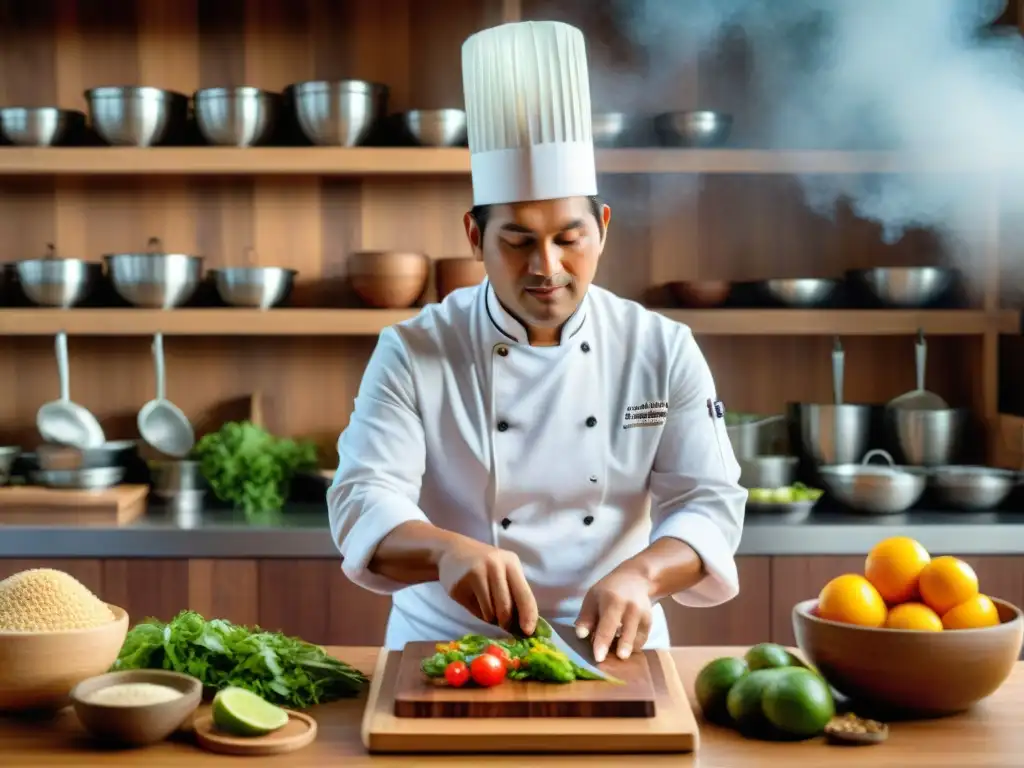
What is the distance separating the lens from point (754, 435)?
342cm

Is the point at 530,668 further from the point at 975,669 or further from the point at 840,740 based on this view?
the point at 975,669

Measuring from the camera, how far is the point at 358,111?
3.39 metres

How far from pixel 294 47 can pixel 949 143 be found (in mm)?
1927

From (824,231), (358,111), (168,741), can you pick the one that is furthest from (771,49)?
(168,741)

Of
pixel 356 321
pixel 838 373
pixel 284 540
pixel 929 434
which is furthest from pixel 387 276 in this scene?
pixel 929 434

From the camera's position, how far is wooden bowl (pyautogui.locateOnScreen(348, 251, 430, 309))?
11.2 ft

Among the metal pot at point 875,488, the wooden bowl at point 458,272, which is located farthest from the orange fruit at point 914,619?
the wooden bowl at point 458,272

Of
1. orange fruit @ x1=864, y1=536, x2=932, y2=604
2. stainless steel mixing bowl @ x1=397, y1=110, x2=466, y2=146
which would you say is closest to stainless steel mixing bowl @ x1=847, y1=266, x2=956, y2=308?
stainless steel mixing bowl @ x1=397, y1=110, x2=466, y2=146

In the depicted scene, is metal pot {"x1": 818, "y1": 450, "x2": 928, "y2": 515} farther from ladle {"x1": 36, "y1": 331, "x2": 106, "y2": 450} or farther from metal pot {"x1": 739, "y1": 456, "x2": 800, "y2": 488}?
ladle {"x1": 36, "y1": 331, "x2": 106, "y2": 450}

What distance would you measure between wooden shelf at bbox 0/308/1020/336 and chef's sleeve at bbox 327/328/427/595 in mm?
1271

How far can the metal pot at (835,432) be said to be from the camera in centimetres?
348

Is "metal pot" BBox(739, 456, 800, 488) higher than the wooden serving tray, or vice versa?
"metal pot" BBox(739, 456, 800, 488)

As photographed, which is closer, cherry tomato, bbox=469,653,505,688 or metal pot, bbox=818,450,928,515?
cherry tomato, bbox=469,653,505,688

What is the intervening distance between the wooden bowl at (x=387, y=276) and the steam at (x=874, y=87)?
826 millimetres
